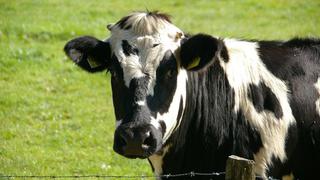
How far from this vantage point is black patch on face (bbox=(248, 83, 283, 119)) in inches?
267

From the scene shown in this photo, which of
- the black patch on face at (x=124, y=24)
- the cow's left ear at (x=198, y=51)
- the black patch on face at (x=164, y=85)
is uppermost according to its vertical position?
the black patch on face at (x=124, y=24)

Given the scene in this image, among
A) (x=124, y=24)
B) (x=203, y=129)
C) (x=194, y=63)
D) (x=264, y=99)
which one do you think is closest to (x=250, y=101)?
(x=264, y=99)

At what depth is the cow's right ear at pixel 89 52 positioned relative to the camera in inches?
262

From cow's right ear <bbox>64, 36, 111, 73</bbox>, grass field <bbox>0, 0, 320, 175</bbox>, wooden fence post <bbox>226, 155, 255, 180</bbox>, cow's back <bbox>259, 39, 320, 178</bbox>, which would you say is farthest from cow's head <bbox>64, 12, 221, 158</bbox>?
grass field <bbox>0, 0, 320, 175</bbox>

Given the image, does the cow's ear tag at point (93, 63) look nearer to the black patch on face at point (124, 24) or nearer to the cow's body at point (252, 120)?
the black patch on face at point (124, 24)

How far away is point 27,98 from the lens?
44.0ft

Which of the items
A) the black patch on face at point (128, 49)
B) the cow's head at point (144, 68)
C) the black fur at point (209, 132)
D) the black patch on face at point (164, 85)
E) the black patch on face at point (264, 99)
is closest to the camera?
the cow's head at point (144, 68)

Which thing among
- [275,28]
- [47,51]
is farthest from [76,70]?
[275,28]

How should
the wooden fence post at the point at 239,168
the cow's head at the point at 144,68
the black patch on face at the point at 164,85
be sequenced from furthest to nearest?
1. the black patch on face at the point at 164,85
2. the cow's head at the point at 144,68
3. the wooden fence post at the point at 239,168

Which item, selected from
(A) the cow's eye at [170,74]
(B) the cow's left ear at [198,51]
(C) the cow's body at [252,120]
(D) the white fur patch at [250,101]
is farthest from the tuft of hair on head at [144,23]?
(D) the white fur patch at [250,101]

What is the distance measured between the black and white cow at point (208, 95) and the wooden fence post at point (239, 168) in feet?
3.79

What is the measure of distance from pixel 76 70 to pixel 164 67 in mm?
8982

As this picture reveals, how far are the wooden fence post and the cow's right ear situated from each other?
2.01 meters

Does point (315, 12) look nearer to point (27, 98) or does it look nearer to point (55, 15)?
point (55, 15)
